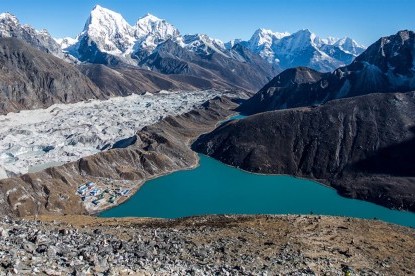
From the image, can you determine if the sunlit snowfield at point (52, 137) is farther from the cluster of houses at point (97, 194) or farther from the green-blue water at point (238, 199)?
the green-blue water at point (238, 199)

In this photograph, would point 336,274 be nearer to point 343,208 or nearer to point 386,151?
point 343,208

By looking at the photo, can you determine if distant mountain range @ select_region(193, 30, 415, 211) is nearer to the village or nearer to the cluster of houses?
the village

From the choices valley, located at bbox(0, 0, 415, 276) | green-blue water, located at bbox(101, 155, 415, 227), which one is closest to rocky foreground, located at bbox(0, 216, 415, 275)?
valley, located at bbox(0, 0, 415, 276)

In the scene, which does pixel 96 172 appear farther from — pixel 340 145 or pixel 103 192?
pixel 340 145

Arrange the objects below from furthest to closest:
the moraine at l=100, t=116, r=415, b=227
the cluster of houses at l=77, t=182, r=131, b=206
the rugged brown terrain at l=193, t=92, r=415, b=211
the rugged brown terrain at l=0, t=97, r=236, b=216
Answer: the rugged brown terrain at l=193, t=92, r=415, b=211
the cluster of houses at l=77, t=182, r=131, b=206
the moraine at l=100, t=116, r=415, b=227
the rugged brown terrain at l=0, t=97, r=236, b=216

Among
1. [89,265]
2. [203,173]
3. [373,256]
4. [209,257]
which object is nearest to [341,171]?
[203,173]

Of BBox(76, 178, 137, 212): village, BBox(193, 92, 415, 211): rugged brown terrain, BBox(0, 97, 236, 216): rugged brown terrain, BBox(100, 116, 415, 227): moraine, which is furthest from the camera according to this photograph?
BBox(193, 92, 415, 211): rugged brown terrain

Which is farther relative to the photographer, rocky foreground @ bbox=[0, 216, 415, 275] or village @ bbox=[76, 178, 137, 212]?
village @ bbox=[76, 178, 137, 212]

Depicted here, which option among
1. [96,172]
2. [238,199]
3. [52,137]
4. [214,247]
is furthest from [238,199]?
[52,137]
